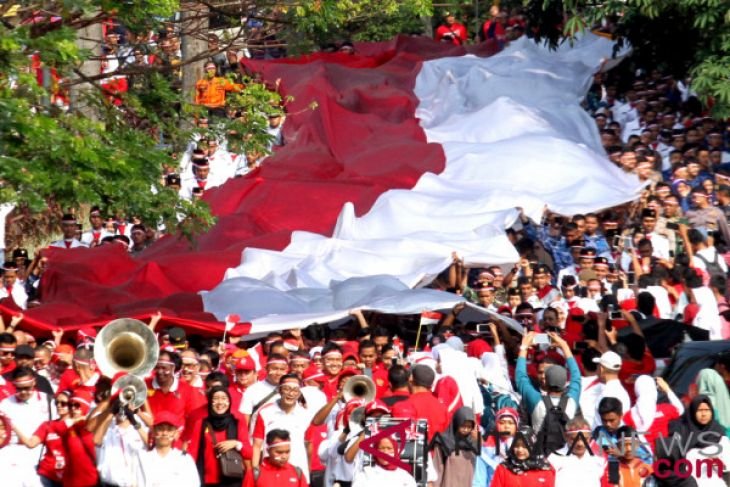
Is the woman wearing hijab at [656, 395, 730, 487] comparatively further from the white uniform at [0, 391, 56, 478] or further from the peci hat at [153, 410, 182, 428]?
the white uniform at [0, 391, 56, 478]

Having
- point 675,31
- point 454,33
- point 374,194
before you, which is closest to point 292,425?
point 374,194

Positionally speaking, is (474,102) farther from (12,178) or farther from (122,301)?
(12,178)

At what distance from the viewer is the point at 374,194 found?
22.2m

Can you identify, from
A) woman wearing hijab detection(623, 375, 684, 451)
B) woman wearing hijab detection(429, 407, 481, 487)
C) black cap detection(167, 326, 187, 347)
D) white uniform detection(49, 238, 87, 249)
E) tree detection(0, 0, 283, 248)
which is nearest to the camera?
woman wearing hijab detection(429, 407, 481, 487)

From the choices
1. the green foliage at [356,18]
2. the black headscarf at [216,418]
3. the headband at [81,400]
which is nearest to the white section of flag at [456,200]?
the green foliage at [356,18]

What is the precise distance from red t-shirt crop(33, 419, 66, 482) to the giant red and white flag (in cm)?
426

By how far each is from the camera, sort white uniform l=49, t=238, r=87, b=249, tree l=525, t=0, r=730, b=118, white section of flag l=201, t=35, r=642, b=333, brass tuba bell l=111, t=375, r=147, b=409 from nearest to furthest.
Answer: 1. brass tuba bell l=111, t=375, r=147, b=409
2. white section of flag l=201, t=35, r=642, b=333
3. white uniform l=49, t=238, r=87, b=249
4. tree l=525, t=0, r=730, b=118

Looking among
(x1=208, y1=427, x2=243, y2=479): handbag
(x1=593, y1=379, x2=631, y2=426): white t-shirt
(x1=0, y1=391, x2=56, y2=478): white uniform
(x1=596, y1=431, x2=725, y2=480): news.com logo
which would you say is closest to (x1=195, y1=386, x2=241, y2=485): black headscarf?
(x1=208, y1=427, x2=243, y2=479): handbag

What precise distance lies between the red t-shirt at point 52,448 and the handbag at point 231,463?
3.74 feet

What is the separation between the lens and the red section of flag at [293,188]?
63.2 ft

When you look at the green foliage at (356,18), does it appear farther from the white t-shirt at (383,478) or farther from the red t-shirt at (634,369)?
the white t-shirt at (383,478)

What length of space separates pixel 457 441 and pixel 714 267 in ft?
16.7

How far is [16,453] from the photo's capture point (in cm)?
1356

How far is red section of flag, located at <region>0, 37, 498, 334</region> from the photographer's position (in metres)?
19.3
